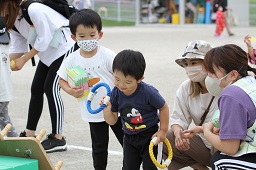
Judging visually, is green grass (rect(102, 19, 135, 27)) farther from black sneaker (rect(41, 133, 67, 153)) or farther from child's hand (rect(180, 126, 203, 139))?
child's hand (rect(180, 126, 203, 139))

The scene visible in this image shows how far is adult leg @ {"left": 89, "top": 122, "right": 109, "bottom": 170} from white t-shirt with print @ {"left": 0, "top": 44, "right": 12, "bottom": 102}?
3.43ft

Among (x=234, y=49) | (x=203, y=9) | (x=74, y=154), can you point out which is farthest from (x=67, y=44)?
(x=203, y=9)

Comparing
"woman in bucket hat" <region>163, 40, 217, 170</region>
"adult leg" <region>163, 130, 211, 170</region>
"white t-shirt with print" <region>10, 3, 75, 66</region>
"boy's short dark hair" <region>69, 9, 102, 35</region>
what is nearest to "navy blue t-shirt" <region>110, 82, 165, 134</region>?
"woman in bucket hat" <region>163, 40, 217, 170</region>

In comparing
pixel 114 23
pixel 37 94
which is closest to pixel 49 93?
pixel 37 94

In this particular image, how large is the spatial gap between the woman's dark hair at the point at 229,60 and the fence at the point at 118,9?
24.8m

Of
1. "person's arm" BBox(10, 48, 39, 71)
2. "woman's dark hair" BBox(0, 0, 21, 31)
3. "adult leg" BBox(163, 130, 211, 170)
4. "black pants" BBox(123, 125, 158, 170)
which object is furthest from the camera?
"person's arm" BBox(10, 48, 39, 71)

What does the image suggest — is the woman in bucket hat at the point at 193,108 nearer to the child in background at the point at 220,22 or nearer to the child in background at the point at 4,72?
the child in background at the point at 4,72

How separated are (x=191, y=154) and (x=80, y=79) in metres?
0.99

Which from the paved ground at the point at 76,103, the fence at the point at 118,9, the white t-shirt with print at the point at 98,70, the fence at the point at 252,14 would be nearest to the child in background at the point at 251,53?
the white t-shirt with print at the point at 98,70

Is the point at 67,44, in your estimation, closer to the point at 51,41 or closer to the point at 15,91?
the point at 51,41

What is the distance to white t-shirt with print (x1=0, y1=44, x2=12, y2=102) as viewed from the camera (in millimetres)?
5586

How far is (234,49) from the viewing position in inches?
151

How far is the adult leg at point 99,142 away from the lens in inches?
195

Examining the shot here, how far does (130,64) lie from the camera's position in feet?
13.7
